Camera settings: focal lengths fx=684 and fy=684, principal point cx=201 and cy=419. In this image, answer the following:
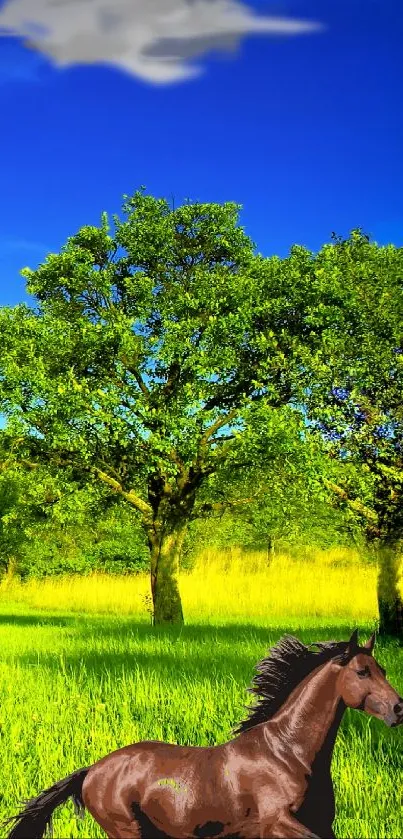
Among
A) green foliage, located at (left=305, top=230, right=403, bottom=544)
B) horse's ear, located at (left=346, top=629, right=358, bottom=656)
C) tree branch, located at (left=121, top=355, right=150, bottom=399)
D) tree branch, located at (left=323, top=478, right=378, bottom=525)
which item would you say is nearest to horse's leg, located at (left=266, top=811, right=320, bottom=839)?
horse's ear, located at (left=346, top=629, right=358, bottom=656)

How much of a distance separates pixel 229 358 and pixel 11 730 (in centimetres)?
1546

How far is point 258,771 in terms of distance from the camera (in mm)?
2670

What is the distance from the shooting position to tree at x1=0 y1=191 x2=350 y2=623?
22.8 metres

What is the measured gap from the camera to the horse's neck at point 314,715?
2818mm

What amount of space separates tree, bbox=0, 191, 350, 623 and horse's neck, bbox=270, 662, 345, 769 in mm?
18911

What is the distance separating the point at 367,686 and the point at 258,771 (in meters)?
0.55

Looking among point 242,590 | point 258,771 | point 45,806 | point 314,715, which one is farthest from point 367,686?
point 242,590

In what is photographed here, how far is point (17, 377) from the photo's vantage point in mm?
23469

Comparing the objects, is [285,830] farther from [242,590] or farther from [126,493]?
[242,590]

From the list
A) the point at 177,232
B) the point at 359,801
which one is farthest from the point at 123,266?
the point at 359,801

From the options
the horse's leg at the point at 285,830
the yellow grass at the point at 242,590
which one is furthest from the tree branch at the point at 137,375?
the horse's leg at the point at 285,830

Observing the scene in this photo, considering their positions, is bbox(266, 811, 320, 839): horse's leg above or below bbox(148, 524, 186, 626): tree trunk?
below

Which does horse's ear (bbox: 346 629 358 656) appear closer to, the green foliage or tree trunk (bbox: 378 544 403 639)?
the green foliage

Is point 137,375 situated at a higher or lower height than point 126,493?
higher
